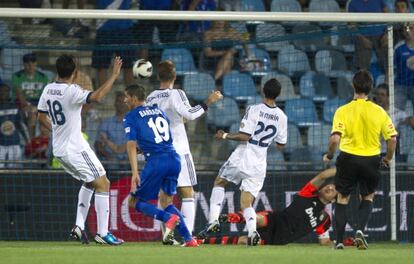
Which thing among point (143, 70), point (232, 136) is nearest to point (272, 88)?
point (232, 136)

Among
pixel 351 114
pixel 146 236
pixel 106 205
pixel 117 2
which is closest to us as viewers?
pixel 351 114

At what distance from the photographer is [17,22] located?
18750mm

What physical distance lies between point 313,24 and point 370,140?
692 cm

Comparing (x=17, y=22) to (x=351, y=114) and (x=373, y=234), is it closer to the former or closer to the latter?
(x=373, y=234)

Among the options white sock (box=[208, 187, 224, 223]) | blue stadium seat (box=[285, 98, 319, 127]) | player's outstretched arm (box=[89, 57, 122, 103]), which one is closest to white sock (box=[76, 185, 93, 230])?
player's outstretched arm (box=[89, 57, 122, 103])

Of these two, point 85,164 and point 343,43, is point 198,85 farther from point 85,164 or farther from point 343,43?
point 85,164

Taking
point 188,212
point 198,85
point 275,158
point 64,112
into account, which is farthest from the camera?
point 198,85

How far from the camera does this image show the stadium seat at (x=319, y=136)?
1722 cm

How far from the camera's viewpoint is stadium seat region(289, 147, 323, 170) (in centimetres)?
1658

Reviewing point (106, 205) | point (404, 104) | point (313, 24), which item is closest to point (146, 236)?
point (106, 205)

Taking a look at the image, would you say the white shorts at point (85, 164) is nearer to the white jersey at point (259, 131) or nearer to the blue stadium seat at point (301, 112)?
the white jersey at point (259, 131)

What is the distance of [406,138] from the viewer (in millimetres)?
16578

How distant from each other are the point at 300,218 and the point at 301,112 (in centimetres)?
322

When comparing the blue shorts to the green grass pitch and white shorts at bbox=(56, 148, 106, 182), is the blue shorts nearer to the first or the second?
white shorts at bbox=(56, 148, 106, 182)
